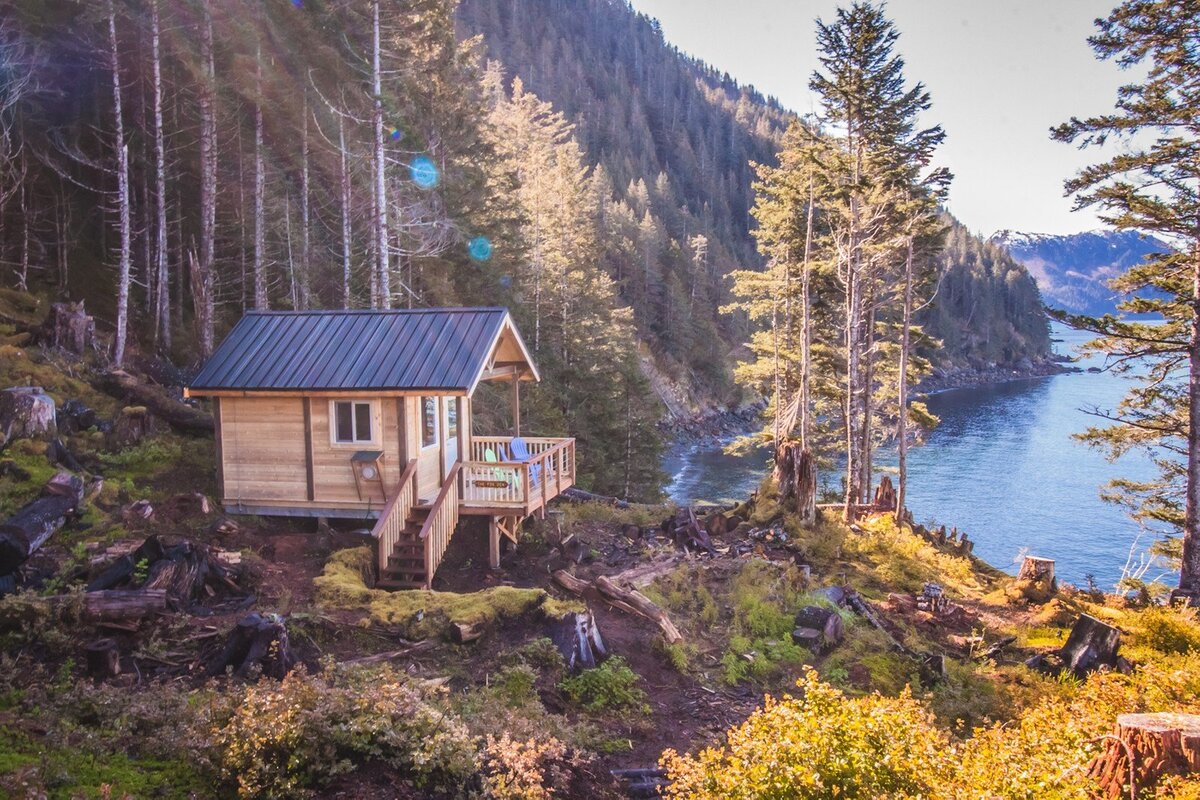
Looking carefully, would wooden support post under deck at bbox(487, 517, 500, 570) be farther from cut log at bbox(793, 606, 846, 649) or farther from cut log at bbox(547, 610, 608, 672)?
cut log at bbox(793, 606, 846, 649)

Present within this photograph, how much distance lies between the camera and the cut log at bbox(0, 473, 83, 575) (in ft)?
30.9

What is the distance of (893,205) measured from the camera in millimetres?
23031

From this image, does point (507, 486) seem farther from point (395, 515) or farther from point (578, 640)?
point (578, 640)

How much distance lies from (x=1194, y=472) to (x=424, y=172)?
24.0 metres

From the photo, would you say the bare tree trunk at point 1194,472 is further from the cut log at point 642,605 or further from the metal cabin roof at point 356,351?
the metal cabin roof at point 356,351

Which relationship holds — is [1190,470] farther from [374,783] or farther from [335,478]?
[335,478]

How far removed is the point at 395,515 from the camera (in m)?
13.1

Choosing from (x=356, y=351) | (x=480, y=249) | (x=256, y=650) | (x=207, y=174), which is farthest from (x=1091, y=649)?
(x=207, y=174)

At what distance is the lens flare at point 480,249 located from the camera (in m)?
27.4

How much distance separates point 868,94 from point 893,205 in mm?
3857

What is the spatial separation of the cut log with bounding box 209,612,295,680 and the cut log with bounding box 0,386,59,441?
360 inches

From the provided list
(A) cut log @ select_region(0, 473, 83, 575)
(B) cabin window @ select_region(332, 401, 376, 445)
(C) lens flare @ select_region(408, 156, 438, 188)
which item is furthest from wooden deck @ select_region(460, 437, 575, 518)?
(C) lens flare @ select_region(408, 156, 438, 188)

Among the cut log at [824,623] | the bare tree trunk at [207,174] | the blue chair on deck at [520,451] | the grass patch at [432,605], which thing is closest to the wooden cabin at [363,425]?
the blue chair on deck at [520,451]

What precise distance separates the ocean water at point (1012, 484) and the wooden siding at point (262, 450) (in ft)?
58.5
